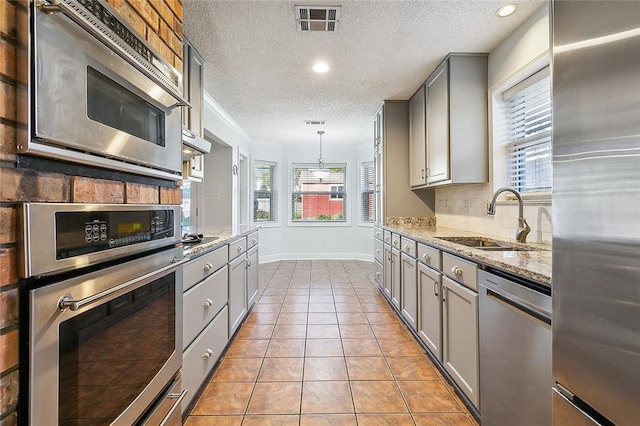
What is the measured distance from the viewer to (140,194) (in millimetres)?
1110

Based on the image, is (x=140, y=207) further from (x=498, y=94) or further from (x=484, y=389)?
(x=498, y=94)

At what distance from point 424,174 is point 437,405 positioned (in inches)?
89.2

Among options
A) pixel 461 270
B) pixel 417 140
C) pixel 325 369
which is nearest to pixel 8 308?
pixel 461 270

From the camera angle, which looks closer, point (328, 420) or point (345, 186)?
point (328, 420)

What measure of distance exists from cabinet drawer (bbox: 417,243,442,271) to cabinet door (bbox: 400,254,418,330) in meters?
0.17

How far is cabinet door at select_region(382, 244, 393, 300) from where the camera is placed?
348 cm

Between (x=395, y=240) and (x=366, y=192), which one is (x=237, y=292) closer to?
(x=395, y=240)

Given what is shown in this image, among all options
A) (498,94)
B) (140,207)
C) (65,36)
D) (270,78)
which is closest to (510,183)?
(498,94)

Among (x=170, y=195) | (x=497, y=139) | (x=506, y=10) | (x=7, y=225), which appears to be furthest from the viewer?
(x=497, y=139)

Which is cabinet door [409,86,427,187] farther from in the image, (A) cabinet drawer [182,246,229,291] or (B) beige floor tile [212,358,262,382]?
(B) beige floor tile [212,358,262,382]

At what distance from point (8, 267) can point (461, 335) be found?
196 cm

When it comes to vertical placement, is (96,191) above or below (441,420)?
above

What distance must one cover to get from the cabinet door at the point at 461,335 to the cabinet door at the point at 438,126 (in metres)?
1.32

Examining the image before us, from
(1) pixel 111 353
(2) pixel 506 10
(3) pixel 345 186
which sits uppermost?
(2) pixel 506 10
